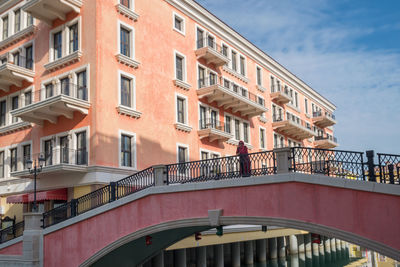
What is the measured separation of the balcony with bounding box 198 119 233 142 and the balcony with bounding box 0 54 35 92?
38.1 feet

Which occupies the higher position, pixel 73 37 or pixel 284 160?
pixel 73 37

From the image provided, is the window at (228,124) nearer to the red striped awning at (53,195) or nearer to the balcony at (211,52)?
the balcony at (211,52)

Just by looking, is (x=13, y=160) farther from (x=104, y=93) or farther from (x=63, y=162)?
(x=104, y=93)

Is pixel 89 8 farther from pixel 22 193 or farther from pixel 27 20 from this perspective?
pixel 22 193

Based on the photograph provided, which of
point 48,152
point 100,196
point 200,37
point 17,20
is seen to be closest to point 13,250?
point 100,196

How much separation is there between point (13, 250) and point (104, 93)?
8.99 meters

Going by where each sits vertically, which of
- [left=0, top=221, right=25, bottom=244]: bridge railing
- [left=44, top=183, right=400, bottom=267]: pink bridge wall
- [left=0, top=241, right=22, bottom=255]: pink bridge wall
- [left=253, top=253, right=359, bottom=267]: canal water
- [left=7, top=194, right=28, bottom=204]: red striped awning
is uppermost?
[left=7, top=194, right=28, bottom=204]: red striped awning

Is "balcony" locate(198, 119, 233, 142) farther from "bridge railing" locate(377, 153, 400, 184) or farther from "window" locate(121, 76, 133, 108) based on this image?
"bridge railing" locate(377, 153, 400, 184)

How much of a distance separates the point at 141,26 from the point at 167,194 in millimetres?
13425

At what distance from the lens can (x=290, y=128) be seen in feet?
142

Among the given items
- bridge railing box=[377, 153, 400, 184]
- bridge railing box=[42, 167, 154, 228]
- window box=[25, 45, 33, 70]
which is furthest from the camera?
window box=[25, 45, 33, 70]

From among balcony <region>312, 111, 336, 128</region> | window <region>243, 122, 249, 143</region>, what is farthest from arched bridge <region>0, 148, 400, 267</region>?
balcony <region>312, 111, 336, 128</region>

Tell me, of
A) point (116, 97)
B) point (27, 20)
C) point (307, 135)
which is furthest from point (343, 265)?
point (27, 20)

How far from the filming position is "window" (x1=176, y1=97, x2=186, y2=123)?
95.0 feet
